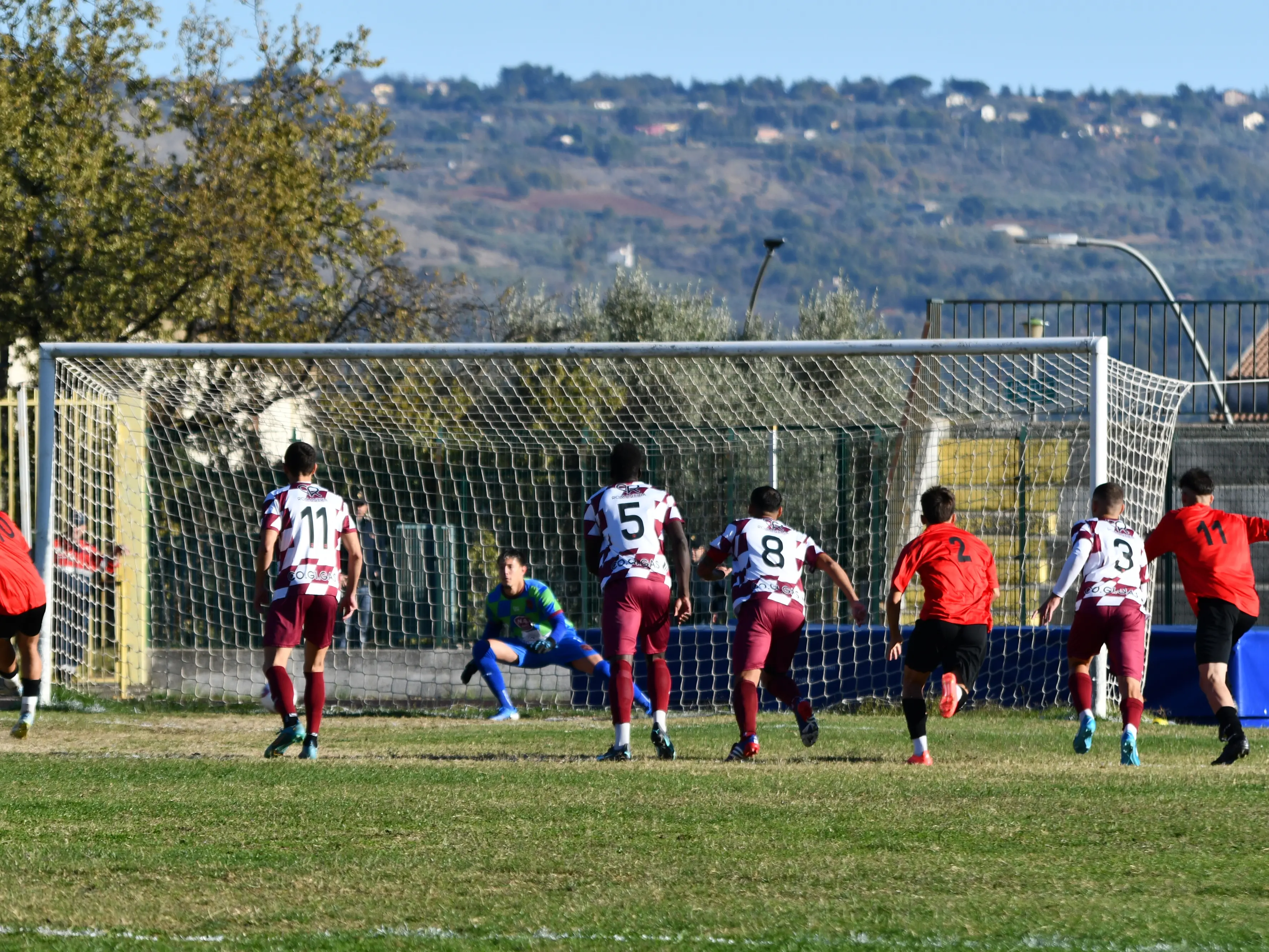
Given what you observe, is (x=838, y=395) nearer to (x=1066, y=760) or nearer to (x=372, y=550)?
(x=372, y=550)

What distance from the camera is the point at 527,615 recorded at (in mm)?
15047

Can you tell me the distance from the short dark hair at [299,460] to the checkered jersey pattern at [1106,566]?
457 centimetres

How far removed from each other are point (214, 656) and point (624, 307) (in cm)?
2746

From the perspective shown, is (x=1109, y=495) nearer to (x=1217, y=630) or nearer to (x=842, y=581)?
(x=1217, y=630)

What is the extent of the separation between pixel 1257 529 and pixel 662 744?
13.1 ft

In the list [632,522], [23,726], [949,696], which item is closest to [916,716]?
[949,696]

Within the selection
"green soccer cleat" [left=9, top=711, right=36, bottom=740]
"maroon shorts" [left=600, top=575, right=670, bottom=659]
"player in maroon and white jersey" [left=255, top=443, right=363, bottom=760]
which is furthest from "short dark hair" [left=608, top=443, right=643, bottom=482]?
"green soccer cleat" [left=9, top=711, right=36, bottom=740]

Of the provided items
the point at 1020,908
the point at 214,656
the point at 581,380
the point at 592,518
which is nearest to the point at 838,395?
the point at 581,380

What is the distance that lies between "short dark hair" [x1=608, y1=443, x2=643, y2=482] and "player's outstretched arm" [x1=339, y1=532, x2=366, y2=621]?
5.29 ft

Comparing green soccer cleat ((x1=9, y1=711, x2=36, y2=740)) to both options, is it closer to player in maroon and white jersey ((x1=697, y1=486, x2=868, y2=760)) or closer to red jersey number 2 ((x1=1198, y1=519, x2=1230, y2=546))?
player in maroon and white jersey ((x1=697, y1=486, x2=868, y2=760))

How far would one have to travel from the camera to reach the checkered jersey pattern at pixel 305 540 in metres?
10.5

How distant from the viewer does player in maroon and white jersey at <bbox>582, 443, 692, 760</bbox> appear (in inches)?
408

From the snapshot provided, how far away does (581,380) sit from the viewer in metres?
20.0

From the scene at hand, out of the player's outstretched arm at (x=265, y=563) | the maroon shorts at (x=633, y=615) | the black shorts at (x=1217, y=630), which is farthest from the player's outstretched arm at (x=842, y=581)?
the player's outstretched arm at (x=265, y=563)
